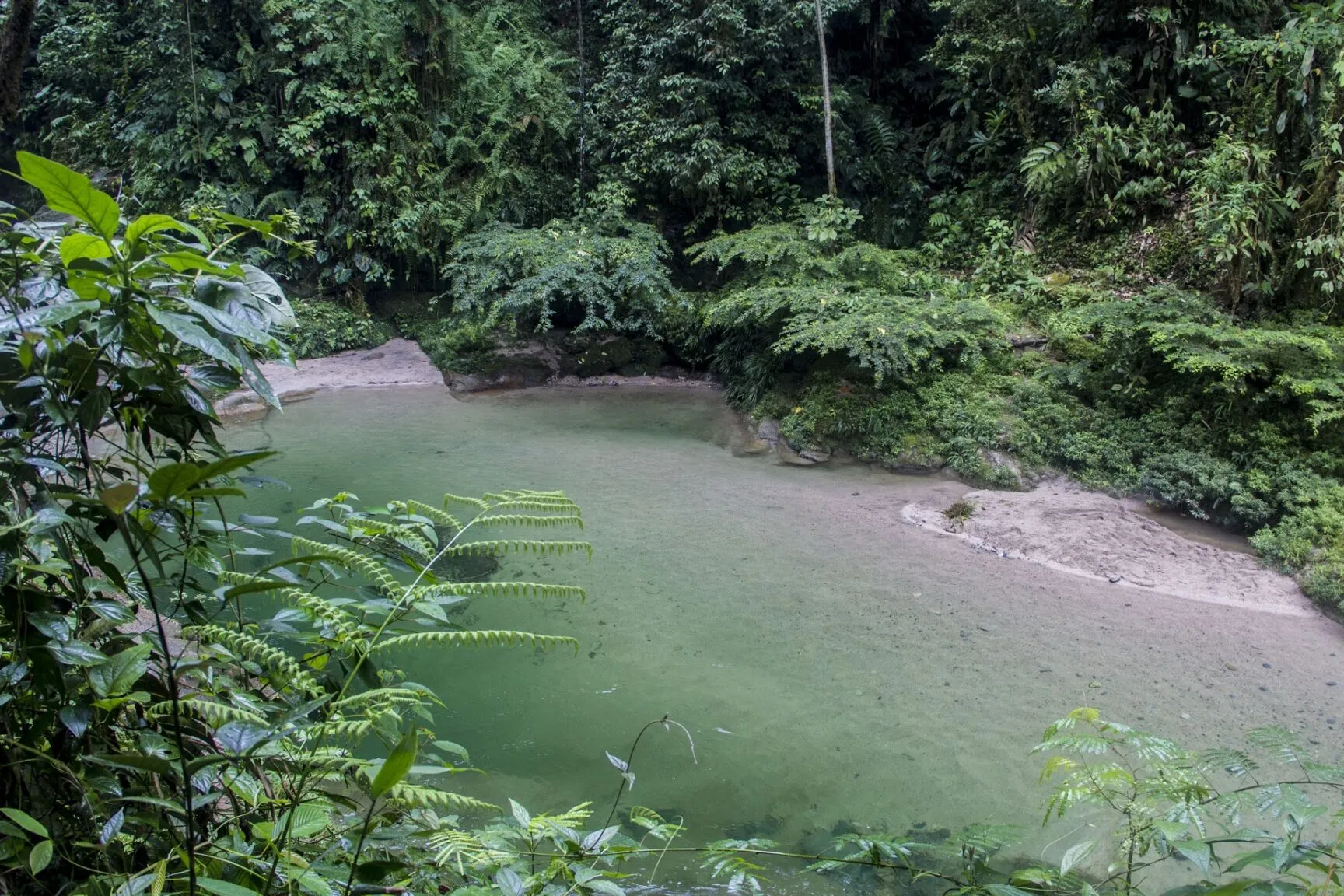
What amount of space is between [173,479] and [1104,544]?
5.19 metres

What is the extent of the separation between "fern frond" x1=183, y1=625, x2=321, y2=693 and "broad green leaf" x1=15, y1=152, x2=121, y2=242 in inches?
25.9

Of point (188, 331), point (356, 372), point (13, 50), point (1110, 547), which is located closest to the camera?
point (188, 331)

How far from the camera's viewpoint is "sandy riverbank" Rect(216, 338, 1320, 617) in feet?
15.0

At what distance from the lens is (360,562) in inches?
60.8

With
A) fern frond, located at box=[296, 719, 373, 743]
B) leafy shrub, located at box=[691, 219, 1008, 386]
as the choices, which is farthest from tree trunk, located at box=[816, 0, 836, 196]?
fern frond, located at box=[296, 719, 373, 743]

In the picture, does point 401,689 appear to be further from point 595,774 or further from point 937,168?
point 937,168

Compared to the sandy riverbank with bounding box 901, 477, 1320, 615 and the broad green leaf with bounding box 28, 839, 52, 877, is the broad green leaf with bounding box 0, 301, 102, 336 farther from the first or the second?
the sandy riverbank with bounding box 901, 477, 1320, 615

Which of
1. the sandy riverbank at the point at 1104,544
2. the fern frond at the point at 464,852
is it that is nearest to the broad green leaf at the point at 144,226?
the fern frond at the point at 464,852

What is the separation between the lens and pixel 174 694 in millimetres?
935

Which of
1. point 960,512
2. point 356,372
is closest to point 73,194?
point 960,512

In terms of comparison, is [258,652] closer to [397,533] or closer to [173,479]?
[397,533]

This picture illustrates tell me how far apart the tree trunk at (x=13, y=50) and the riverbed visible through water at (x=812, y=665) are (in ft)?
4.62

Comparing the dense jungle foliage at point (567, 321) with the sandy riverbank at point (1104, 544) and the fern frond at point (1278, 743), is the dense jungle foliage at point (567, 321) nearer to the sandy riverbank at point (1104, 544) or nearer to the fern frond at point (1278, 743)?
the fern frond at point (1278, 743)

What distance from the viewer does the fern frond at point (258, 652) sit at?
1385 millimetres
